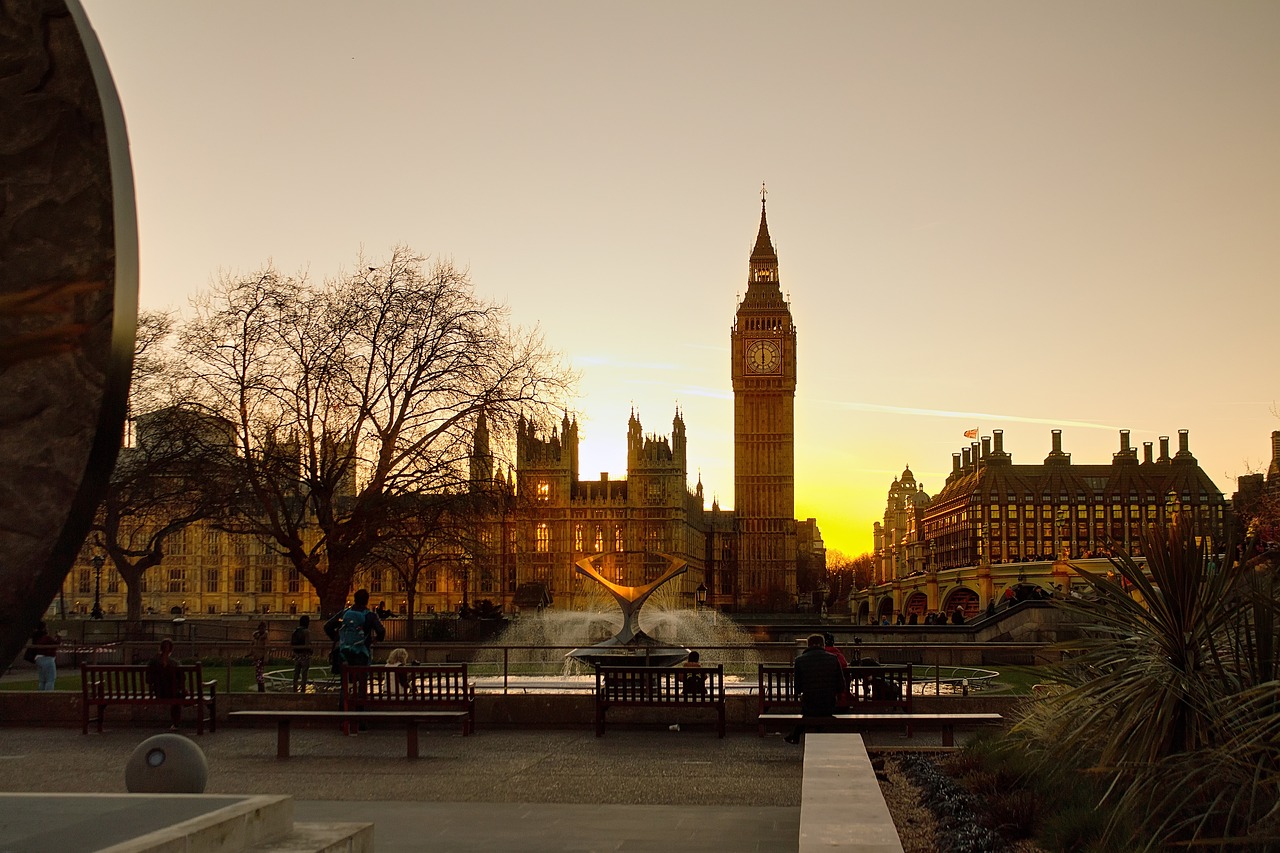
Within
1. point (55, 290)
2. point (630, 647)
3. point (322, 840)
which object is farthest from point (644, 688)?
point (55, 290)

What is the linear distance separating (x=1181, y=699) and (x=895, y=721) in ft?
18.5

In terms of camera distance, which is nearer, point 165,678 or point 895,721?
point 895,721

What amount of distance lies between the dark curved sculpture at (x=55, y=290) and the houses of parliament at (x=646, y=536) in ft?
291

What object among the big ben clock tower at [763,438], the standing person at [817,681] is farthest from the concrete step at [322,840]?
the big ben clock tower at [763,438]

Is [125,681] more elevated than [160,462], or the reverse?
[160,462]

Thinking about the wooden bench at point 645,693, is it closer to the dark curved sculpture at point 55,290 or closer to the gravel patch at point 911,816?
the gravel patch at point 911,816

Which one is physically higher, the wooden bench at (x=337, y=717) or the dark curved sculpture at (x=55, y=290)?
the dark curved sculpture at (x=55, y=290)

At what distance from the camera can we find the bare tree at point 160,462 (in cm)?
3014

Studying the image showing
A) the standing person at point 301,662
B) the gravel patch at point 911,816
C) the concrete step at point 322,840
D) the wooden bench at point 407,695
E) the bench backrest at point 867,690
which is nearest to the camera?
the concrete step at point 322,840

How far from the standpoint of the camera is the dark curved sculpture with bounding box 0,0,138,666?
16.2ft

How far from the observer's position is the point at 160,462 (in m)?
32.5

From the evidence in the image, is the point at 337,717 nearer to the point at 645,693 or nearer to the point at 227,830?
the point at 645,693

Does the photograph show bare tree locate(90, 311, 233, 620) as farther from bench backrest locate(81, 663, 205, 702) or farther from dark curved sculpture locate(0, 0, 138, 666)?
dark curved sculpture locate(0, 0, 138, 666)

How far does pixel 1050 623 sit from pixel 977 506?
100252 mm
